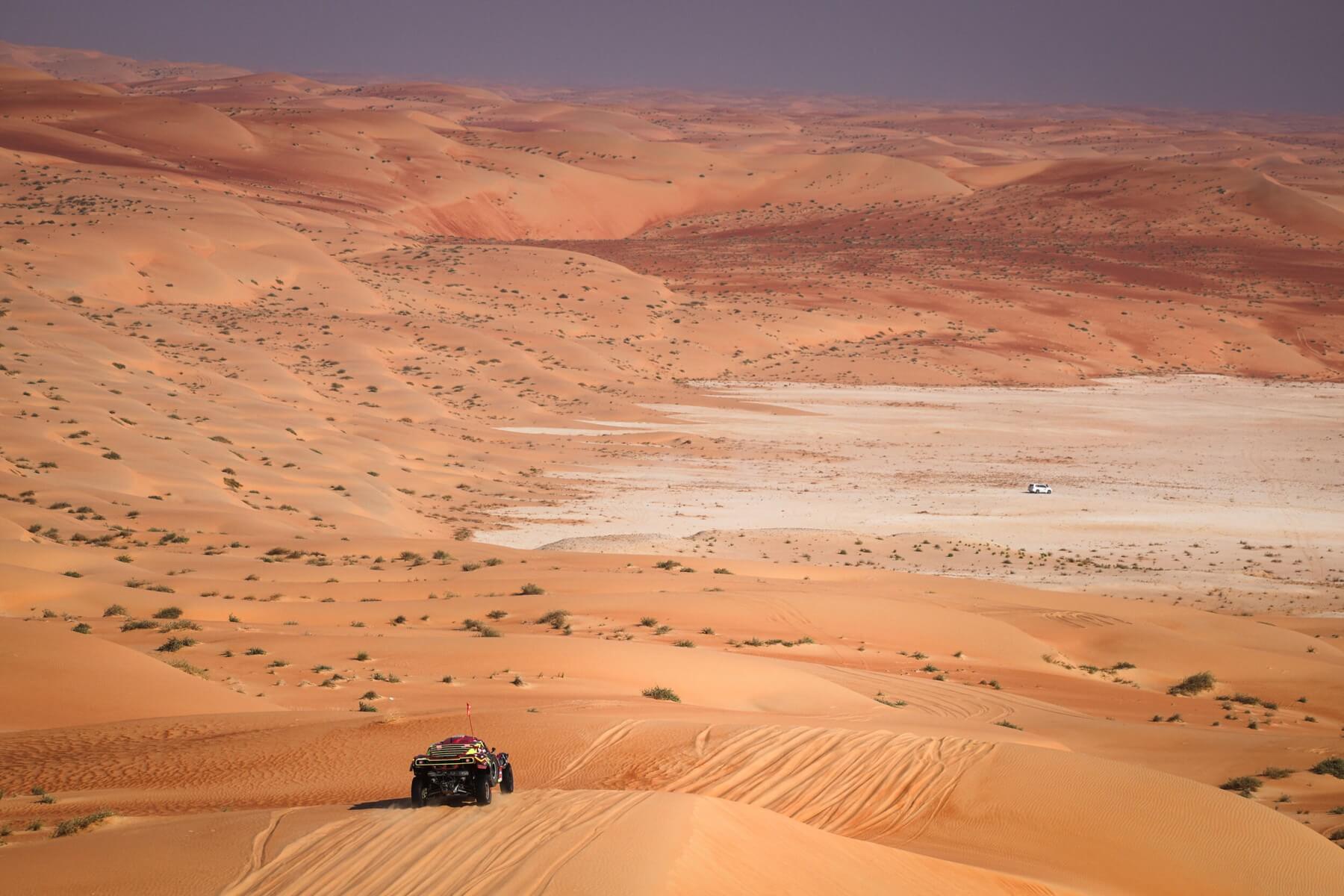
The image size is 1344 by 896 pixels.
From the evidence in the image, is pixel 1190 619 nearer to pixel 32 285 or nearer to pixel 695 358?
pixel 695 358

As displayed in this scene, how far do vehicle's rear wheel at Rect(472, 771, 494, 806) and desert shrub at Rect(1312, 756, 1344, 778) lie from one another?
9.12 metres

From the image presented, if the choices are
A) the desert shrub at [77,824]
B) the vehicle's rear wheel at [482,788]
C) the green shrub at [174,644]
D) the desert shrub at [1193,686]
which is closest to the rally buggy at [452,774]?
the vehicle's rear wheel at [482,788]

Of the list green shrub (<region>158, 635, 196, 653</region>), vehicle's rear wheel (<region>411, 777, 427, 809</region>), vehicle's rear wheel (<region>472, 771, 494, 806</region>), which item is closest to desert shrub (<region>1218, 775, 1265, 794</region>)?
vehicle's rear wheel (<region>472, 771, 494, 806</region>)

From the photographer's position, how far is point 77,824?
8039mm

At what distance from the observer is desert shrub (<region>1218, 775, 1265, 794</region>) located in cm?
1209

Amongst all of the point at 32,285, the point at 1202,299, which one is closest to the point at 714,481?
the point at 32,285

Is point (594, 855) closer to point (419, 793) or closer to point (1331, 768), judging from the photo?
point (419, 793)

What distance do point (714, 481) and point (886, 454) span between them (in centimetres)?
762

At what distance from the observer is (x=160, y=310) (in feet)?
161

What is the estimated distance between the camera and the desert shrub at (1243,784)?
12094mm

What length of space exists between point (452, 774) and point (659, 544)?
20.3 m

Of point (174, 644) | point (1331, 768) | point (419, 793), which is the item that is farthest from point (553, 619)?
point (1331, 768)

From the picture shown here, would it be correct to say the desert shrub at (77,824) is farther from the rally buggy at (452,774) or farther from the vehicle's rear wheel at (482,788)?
the vehicle's rear wheel at (482,788)

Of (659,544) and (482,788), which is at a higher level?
(482,788)
